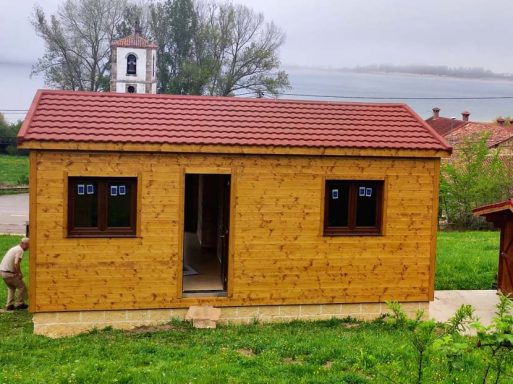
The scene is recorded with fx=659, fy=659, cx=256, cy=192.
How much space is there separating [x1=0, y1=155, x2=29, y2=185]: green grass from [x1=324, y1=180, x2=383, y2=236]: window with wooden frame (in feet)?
136

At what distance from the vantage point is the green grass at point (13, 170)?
50.1m

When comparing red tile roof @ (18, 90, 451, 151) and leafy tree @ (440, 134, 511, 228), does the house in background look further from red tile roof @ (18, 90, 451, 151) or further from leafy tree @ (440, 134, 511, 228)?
red tile roof @ (18, 90, 451, 151)

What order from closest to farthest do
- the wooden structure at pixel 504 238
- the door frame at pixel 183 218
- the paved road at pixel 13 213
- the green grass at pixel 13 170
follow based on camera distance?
1. the door frame at pixel 183 218
2. the wooden structure at pixel 504 238
3. the paved road at pixel 13 213
4. the green grass at pixel 13 170

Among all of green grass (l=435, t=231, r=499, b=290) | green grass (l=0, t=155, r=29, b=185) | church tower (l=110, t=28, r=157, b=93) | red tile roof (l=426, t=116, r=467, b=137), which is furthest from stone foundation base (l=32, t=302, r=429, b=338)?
church tower (l=110, t=28, r=157, b=93)

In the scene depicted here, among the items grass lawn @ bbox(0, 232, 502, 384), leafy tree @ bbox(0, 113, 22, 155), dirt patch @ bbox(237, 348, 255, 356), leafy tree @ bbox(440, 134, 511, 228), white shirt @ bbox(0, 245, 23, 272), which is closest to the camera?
grass lawn @ bbox(0, 232, 502, 384)

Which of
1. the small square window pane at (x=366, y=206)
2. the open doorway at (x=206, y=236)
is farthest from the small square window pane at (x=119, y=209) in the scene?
the small square window pane at (x=366, y=206)

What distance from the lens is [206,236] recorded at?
16875 millimetres

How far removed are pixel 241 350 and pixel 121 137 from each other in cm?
414

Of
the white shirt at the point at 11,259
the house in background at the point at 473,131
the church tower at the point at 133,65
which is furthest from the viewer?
the church tower at the point at 133,65

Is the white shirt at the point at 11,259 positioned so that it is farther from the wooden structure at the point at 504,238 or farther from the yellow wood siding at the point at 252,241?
the wooden structure at the point at 504,238

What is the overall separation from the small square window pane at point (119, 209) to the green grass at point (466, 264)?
8.09 metres

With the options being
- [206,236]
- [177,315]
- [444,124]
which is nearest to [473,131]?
[444,124]

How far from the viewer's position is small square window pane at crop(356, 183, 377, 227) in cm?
1233

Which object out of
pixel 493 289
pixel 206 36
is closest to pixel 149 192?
pixel 493 289
